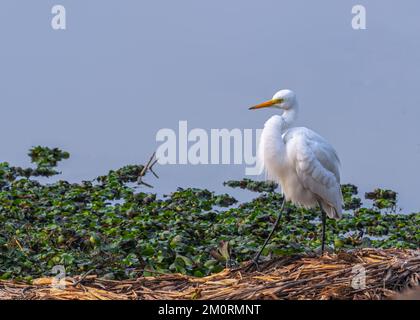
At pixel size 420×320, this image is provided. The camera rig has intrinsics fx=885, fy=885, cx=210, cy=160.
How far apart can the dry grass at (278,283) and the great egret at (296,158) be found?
1.00 meters

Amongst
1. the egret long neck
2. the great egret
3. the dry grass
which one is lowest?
the dry grass

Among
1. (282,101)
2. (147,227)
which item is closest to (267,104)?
(282,101)

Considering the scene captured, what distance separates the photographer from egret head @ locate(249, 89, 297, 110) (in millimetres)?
7285

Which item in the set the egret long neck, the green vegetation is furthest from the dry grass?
the egret long neck

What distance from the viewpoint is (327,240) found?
29.0ft

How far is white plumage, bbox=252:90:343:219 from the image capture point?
287 inches

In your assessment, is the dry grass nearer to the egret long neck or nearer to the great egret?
the great egret

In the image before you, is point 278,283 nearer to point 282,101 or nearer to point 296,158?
point 296,158

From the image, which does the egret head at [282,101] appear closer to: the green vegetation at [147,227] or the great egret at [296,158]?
the great egret at [296,158]

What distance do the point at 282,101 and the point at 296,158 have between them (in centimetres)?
49

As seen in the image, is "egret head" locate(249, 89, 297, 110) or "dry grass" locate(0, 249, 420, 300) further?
"egret head" locate(249, 89, 297, 110)

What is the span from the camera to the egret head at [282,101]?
23.9ft

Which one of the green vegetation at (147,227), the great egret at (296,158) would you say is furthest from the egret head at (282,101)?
the green vegetation at (147,227)

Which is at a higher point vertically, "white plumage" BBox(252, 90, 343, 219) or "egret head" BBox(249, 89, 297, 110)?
"egret head" BBox(249, 89, 297, 110)
